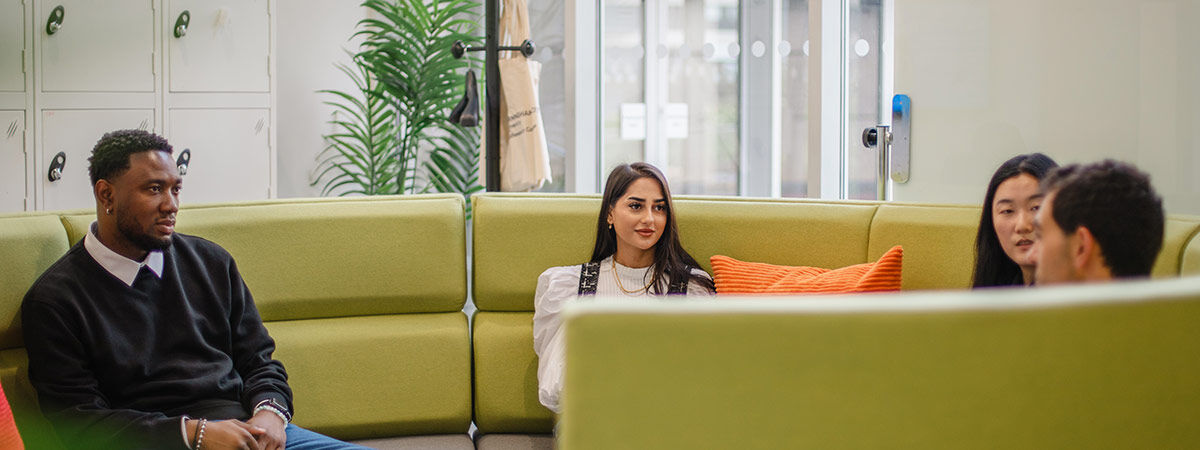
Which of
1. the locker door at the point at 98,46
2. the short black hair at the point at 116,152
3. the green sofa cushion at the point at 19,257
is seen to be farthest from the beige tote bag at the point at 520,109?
the green sofa cushion at the point at 19,257

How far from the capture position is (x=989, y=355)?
2.65ft

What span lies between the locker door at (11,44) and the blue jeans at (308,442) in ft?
7.98

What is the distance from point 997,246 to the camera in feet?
6.44

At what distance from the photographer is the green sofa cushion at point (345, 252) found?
242 centimetres

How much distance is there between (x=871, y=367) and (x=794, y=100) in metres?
3.63

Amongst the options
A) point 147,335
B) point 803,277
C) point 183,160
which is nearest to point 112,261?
point 147,335

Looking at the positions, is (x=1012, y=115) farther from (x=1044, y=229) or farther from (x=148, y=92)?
(x=148, y=92)

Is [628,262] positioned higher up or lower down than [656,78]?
lower down

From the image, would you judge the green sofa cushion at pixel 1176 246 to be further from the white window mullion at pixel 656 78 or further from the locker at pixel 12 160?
the locker at pixel 12 160

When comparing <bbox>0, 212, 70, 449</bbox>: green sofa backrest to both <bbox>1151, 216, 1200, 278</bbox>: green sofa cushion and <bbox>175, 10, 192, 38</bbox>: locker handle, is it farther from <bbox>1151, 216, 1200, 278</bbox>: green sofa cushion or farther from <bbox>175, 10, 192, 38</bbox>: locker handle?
<bbox>175, 10, 192, 38</bbox>: locker handle

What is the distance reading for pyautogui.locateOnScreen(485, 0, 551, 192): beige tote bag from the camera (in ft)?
11.9

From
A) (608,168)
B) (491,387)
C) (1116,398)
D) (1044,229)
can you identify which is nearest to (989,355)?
(1116,398)

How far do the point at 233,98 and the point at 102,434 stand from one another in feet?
8.73

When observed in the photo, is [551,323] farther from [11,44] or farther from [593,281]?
[11,44]
